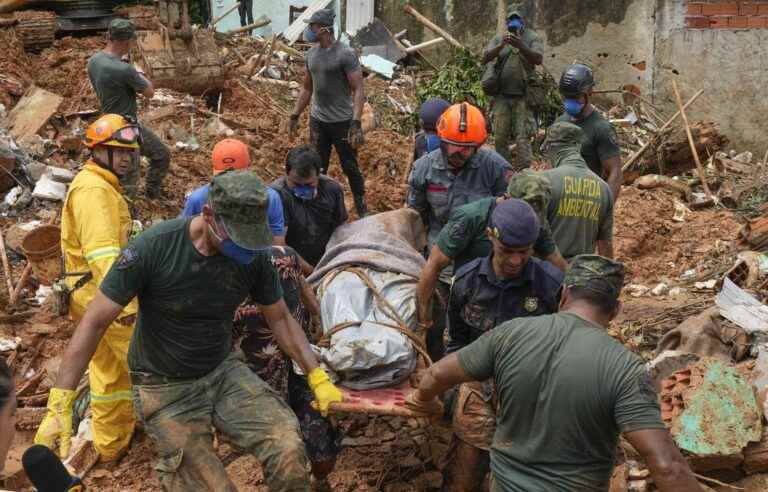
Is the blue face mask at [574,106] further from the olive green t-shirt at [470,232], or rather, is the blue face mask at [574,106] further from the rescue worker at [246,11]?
the rescue worker at [246,11]

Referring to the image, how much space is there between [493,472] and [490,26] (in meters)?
11.1

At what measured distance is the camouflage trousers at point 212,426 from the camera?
3.79m

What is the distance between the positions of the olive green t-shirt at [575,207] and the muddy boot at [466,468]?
1.57m

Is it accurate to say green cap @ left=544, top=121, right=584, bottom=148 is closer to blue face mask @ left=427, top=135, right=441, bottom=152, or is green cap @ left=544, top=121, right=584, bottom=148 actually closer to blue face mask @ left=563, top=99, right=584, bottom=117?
blue face mask @ left=563, top=99, right=584, bottom=117

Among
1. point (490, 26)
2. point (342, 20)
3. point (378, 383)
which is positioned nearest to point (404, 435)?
point (378, 383)

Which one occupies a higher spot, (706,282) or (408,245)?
(408,245)

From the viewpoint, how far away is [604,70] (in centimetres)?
1253

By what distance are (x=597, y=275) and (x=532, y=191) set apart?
1.55 meters

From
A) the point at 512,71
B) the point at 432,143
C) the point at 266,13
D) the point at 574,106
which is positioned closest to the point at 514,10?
the point at 512,71

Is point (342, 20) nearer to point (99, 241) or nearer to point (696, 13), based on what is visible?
point (696, 13)

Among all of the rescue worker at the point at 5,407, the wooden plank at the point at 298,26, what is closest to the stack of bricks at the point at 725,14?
the wooden plank at the point at 298,26

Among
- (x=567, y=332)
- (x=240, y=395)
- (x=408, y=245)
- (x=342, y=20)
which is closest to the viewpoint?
(x=567, y=332)

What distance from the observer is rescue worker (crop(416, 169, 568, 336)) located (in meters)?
4.71

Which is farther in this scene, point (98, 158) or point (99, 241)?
point (98, 158)
